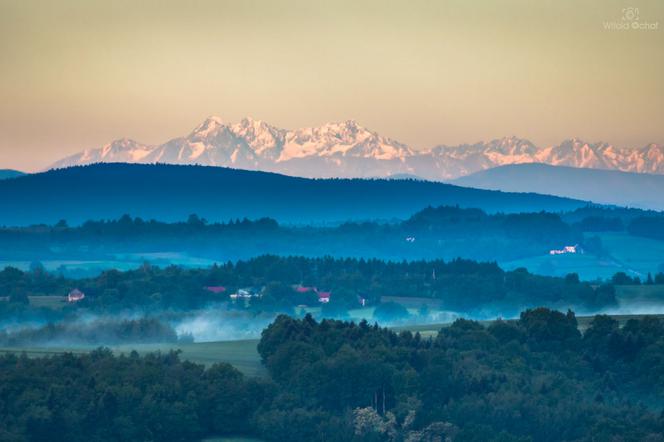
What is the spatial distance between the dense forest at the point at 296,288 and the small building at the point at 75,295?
0.75 metres

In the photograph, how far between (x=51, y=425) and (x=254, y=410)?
34.0 feet

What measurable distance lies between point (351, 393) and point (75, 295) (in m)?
65.9

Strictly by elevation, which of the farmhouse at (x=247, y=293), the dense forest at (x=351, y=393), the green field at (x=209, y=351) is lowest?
the dense forest at (x=351, y=393)

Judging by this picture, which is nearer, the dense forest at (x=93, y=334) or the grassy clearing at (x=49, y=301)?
the dense forest at (x=93, y=334)

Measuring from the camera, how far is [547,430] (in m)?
84.4

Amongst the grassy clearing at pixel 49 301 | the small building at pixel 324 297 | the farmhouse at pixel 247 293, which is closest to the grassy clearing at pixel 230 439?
the grassy clearing at pixel 49 301

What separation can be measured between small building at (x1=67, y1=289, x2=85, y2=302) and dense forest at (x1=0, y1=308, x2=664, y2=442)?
49817 millimetres

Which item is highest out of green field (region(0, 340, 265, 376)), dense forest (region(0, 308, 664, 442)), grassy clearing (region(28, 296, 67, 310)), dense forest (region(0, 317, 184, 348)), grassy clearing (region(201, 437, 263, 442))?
grassy clearing (region(28, 296, 67, 310))

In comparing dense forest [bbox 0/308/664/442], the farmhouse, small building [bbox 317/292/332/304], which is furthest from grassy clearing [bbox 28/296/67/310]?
dense forest [bbox 0/308/664/442]

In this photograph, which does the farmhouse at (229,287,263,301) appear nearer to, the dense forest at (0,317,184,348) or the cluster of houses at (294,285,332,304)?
the cluster of houses at (294,285,332,304)

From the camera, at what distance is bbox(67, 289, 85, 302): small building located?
14769 cm

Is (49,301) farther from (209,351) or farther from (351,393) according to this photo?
(351,393)

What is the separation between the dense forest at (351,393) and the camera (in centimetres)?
8100

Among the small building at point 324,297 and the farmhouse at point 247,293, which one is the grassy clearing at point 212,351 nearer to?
the small building at point 324,297
